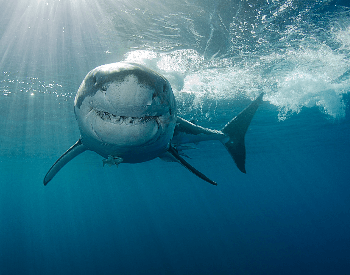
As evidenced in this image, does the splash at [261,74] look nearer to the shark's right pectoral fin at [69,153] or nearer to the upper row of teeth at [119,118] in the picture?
the shark's right pectoral fin at [69,153]

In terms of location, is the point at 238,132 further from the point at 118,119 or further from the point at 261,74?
the point at 118,119

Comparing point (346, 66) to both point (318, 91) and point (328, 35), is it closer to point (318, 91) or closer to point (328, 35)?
point (318, 91)

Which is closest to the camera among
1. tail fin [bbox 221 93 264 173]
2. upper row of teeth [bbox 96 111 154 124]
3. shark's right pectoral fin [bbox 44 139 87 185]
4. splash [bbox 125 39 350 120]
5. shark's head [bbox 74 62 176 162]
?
shark's head [bbox 74 62 176 162]

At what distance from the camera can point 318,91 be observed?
14281 mm

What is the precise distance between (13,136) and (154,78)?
2369 cm

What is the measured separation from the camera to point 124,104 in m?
1.80

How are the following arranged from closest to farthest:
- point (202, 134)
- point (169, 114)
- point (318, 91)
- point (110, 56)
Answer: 1. point (169, 114)
2. point (202, 134)
3. point (110, 56)
4. point (318, 91)

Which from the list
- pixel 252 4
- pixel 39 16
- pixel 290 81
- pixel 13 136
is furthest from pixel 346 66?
pixel 13 136

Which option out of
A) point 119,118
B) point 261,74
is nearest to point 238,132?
point 261,74

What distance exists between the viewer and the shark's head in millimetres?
1766

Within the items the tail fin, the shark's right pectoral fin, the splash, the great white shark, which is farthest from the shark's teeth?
the splash

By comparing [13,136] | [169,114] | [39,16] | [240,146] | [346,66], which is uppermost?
[346,66]

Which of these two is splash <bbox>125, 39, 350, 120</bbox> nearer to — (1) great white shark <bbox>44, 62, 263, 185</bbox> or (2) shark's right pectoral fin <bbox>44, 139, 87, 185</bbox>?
(2) shark's right pectoral fin <bbox>44, 139, 87, 185</bbox>

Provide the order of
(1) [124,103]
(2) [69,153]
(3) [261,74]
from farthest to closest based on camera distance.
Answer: (3) [261,74] → (2) [69,153] → (1) [124,103]
